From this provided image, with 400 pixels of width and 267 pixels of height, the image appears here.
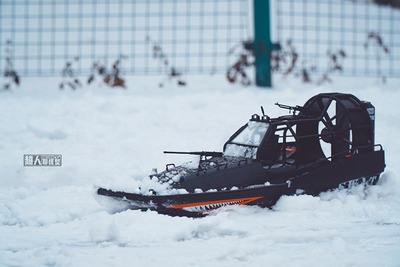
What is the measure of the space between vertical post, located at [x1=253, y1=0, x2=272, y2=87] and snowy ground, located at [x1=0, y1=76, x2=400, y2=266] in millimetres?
512

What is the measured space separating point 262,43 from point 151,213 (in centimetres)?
564

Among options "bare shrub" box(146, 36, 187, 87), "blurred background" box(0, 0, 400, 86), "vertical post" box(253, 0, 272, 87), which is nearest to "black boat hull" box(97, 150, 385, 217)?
"vertical post" box(253, 0, 272, 87)

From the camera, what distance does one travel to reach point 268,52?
32.3ft

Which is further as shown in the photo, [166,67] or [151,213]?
[166,67]

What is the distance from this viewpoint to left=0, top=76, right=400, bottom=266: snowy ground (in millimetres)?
4027

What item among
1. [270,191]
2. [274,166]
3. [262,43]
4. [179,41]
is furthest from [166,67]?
[270,191]

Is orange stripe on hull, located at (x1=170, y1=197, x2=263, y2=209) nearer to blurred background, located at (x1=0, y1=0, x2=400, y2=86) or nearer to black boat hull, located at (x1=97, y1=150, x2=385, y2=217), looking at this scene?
black boat hull, located at (x1=97, y1=150, x2=385, y2=217)

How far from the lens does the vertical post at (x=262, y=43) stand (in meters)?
9.70

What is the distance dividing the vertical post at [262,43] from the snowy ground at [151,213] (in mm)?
512

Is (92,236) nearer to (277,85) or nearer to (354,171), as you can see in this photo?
(354,171)

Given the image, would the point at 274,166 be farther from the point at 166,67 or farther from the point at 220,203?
the point at 166,67

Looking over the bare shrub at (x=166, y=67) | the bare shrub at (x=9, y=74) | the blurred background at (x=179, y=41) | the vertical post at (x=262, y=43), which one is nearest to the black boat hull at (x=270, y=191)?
the vertical post at (x=262, y=43)

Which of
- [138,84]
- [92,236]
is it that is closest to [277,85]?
[138,84]

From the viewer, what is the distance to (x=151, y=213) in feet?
15.3
